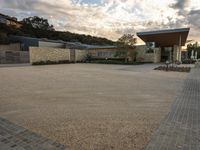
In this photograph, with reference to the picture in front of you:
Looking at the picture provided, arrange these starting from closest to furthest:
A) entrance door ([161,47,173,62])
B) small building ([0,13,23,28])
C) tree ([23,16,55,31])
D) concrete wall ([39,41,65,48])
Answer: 1. concrete wall ([39,41,65,48])
2. entrance door ([161,47,173,62])
3. small building ([0,13,23,28])
4. tree ([23,16,55,31])

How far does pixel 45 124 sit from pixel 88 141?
1205mm

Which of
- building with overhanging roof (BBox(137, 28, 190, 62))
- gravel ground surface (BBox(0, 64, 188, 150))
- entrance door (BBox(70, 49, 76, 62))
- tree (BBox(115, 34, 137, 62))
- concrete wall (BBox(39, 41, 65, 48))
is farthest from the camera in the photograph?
concrete wall (BBox(39, 41, 65, 48))

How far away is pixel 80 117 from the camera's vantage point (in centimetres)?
416

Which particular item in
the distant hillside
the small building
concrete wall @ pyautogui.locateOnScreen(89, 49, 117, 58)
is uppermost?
the small building

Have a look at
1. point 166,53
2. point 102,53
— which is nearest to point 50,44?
point 102,53

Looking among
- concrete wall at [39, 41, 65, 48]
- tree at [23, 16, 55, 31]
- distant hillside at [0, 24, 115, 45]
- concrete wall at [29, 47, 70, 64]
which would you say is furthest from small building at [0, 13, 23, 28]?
concrete wall at [29, 47, 70, 64]

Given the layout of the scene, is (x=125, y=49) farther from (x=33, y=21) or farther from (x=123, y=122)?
(x=33, y=21)

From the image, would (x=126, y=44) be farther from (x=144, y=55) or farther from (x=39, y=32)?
(x=39, y=32)

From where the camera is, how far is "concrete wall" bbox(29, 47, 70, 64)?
24578 mm

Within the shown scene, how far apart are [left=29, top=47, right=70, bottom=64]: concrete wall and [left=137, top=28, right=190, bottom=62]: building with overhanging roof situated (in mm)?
12645

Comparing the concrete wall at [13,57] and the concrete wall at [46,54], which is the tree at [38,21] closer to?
the concrete wall at [13,57]

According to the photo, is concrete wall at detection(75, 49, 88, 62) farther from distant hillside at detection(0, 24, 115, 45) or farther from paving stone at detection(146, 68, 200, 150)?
paving stone at detection(146, 68, 200, 150)

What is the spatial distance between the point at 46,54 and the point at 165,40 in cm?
2051

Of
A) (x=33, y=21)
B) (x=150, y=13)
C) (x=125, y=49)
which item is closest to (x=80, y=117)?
(x=150, y=13)
